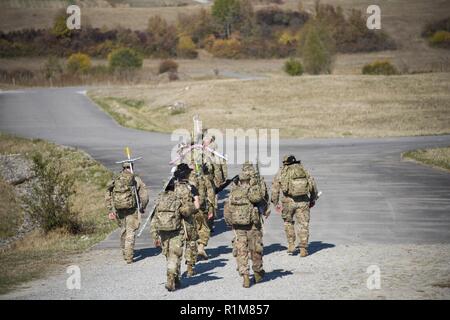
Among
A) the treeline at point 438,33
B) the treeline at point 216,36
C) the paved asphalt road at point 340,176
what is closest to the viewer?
the paved asphalt road at point 340,176

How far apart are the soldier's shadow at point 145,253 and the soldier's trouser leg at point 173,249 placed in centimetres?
310

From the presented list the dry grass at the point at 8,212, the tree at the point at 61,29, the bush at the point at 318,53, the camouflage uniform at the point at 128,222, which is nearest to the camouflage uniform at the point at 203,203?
the camouflage uniform at the point at 128,222

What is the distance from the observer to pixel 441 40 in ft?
384

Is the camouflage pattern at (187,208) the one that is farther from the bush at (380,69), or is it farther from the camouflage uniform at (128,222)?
the bush at (380,69)

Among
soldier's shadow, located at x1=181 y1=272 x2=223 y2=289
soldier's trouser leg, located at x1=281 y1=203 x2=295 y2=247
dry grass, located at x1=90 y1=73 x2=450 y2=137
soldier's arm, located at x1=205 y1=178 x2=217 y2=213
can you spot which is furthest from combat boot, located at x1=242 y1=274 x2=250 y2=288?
dry grass, located at x1=90 y1=73 x2=450 y2=137

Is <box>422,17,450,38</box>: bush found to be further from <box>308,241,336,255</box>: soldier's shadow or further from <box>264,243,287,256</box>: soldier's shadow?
<box>264,243,287,256</box>: soldier's shadow

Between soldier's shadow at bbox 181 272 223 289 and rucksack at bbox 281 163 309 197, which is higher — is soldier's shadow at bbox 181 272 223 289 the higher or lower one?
the lower one

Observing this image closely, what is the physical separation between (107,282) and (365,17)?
5243 inches

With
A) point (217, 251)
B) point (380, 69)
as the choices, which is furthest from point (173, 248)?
point (380, 69)

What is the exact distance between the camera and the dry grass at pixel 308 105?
47781mm

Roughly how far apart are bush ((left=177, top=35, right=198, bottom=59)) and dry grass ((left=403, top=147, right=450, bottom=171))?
93.9 meters

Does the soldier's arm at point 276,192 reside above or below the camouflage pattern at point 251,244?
above

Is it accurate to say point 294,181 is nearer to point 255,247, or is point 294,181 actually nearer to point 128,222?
point 255,247

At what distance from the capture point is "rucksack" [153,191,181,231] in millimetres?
13719
